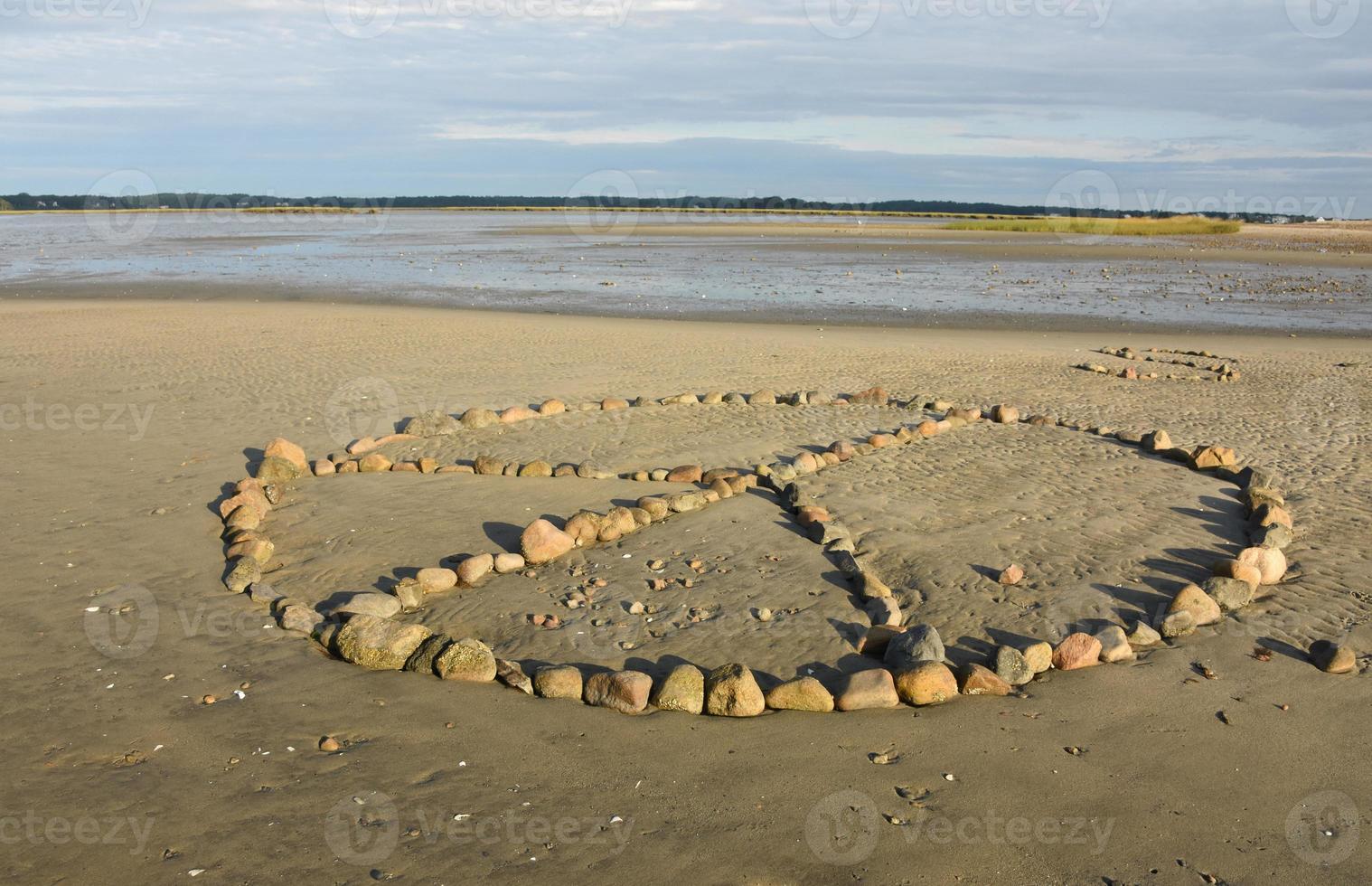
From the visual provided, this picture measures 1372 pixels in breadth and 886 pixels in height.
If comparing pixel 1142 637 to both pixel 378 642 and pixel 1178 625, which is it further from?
pixel 378 642

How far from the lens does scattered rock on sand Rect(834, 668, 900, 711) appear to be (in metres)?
5.52

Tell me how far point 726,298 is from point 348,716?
22008 mm

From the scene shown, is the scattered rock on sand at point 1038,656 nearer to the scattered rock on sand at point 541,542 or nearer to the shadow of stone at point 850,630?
the shadow of stone at point 850,630

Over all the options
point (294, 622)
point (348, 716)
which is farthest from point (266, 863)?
point (294, 622)

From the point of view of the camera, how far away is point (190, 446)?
10734mm

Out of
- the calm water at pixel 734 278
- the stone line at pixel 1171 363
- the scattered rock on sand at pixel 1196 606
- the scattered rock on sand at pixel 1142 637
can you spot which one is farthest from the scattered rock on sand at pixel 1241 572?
the calm water at pixel 734 278

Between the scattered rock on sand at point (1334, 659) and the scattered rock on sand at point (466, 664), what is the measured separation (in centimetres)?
463

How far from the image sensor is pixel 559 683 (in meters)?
5.68

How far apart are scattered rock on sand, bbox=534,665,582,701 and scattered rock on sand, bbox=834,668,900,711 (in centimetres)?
136

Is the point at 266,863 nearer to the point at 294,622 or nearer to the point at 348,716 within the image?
the point at 348,716

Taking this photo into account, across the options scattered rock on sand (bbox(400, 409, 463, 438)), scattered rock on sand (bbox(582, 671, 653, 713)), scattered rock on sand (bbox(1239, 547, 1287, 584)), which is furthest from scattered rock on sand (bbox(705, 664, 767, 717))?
scattered rock on sand (bbox(400, 409, 463, 438))

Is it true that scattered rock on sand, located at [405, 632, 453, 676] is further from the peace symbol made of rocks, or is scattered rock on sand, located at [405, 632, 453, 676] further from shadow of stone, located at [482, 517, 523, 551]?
shadow of stone, located at [482, 517, 523, 551]

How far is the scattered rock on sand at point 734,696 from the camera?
5.47 m

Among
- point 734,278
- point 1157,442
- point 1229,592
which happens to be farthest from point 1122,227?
point 1229,592
